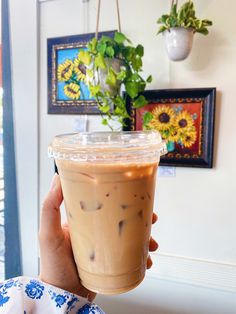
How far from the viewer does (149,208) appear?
0.52 metres

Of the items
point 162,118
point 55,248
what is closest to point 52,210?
point 55,248

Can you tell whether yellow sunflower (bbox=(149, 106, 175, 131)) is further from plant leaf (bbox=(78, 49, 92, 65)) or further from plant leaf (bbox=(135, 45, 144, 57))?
plant leaf (bbox=(78, 49, 92, 65))

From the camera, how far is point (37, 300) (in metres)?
0.57

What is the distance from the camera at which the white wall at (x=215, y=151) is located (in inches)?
46.5

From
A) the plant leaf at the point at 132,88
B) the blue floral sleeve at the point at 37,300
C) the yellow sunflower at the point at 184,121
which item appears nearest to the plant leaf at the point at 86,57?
the plant leaf at the point at 132,88

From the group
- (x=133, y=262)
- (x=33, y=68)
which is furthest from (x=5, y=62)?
(x=133, y=262)

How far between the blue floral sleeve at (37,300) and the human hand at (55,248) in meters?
0.04

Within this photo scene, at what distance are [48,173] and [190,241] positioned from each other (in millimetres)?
855

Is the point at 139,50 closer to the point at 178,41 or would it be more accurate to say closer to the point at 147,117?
the point at 178,41

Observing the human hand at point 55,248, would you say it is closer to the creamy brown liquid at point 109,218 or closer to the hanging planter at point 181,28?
the creamy brown liquid at point 109,218

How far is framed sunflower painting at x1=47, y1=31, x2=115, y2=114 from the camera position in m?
1.38

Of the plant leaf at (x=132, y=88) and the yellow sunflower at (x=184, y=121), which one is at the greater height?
the plant leaf at (x=132, y=88)

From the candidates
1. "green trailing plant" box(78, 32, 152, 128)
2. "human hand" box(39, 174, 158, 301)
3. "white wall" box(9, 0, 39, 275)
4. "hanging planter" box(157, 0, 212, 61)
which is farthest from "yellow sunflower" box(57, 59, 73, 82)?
"human hand" box(39, 174, 158, 301)

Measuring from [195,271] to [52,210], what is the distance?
3.33ft
